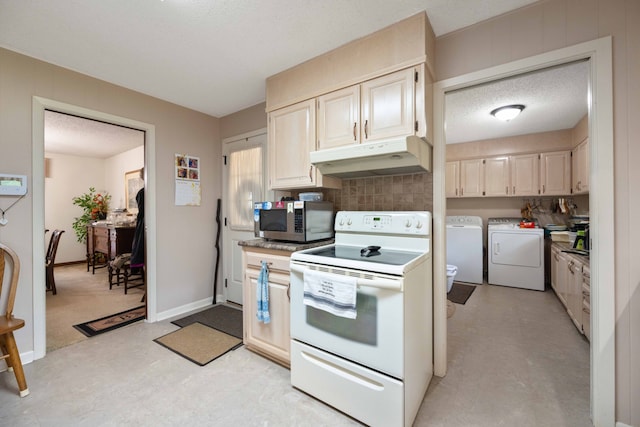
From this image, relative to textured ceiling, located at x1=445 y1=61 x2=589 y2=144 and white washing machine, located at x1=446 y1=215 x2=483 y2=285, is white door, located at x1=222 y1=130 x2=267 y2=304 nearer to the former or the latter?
textured ceiling, located at x1=445 y1=61 x2=589 y2=144

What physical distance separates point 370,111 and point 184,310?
294 centimetres

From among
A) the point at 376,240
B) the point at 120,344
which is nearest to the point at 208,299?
the point at 120,344

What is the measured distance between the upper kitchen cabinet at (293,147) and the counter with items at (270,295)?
1.72 ft

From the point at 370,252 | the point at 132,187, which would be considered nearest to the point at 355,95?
the point at 370,252

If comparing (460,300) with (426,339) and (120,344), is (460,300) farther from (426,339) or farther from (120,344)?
(120,344)

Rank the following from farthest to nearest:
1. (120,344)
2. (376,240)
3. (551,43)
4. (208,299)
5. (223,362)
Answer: (208,299) < (120,344) < (223,362) < (376,240) < (551,43)

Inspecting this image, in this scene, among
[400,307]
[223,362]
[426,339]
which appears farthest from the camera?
[223,362]

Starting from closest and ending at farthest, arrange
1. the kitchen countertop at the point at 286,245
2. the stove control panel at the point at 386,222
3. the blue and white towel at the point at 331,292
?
the blue and white towel at the point at 331,292 → the stove control panel at the point at 386,222 → the kitchen countertop at the point at 286,245

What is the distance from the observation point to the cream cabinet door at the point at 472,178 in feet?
14.9

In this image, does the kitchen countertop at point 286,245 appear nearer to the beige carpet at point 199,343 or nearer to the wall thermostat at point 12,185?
the beige carpet at point 199,343

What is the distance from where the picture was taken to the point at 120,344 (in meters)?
2.32

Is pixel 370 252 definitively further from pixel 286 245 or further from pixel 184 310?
pixel 184 310

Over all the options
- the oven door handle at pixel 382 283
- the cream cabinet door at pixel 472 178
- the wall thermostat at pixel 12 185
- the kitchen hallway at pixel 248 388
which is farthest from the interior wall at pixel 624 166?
the wall thermostat at pixel 12 185

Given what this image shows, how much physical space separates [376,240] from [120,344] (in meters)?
2.42
